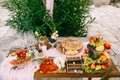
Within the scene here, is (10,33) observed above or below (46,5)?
below

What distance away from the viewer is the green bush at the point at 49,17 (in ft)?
12.4

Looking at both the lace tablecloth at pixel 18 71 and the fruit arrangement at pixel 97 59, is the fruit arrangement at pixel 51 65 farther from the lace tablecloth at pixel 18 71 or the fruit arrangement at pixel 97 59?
the fruit arrangement at pixel 97 59

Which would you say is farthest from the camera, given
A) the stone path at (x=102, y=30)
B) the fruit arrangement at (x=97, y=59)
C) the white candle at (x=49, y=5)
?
the stone path at (x=102, y=30)

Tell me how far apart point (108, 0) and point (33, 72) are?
5.87 meters

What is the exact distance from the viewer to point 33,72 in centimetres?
257

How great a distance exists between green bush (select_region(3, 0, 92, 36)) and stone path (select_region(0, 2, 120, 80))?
436 mm

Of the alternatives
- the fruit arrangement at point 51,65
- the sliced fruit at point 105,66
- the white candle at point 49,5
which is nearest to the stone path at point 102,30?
the white candle at point 49,5

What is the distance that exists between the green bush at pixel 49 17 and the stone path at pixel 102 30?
0.44 meters

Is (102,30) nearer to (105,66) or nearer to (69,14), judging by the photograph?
(69,14)

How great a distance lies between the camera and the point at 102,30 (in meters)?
5.45

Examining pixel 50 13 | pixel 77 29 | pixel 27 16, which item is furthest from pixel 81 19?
pixel 27 16

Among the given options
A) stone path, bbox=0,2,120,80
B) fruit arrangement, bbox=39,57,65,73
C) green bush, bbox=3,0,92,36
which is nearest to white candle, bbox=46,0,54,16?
green bush, bbox=3,0,92,36

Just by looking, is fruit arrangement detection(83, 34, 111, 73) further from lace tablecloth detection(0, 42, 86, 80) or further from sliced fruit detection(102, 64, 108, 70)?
lace tablecloth detection(0, 42, 86, 80)

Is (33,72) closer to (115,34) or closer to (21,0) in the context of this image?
(21,0)
